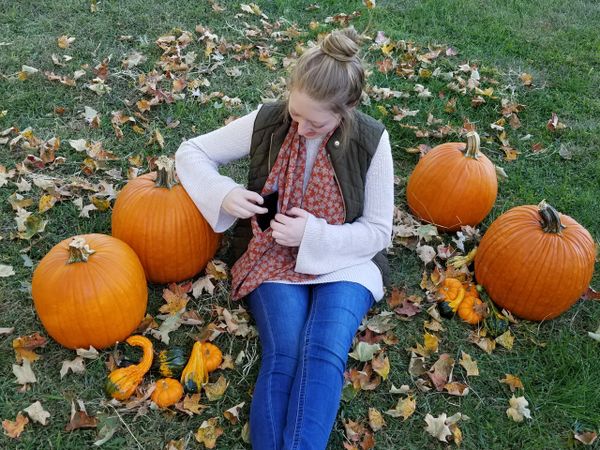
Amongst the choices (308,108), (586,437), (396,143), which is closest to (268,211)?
(308,108)

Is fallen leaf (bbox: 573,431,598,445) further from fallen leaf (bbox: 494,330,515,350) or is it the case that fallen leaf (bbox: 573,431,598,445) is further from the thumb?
the thumb

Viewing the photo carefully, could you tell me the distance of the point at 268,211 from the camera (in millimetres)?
3150

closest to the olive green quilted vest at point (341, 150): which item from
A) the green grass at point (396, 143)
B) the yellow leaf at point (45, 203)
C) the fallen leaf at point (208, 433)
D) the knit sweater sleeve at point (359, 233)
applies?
the knit sweater sleeve at point (359, 233)

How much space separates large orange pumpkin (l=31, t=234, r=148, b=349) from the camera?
2.72 meters

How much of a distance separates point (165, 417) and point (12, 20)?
4319mm

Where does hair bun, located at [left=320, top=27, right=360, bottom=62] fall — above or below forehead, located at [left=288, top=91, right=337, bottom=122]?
above

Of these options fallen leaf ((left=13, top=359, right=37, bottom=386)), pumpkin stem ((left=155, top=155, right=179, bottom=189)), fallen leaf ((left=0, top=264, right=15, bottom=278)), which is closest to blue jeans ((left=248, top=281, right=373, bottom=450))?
pumpkin stem ((left=155, top=155, right=179, bottom=189))

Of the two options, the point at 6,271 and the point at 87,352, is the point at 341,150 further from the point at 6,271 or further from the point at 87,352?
the point at 6,271

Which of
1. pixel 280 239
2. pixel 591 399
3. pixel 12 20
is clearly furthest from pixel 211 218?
pixel 12 20

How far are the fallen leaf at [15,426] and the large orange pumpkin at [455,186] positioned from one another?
103 inches

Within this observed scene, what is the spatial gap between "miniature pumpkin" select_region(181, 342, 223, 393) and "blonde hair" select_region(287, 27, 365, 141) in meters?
1.37

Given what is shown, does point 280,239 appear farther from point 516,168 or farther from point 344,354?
point 516,168

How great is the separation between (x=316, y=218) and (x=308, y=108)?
0.59 meters

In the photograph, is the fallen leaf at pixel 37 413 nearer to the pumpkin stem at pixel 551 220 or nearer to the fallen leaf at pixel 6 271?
the fallen leaf at pixel 6 271
